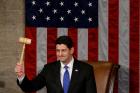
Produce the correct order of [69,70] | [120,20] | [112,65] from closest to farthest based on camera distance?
1. [69,70]
2. [112,65]
3. [120,20]

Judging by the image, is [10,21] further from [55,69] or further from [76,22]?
[55,69]

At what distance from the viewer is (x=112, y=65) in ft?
18.3

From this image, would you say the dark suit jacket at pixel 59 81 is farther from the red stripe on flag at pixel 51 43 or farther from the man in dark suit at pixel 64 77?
the red stripe on flag at pixel 51 43

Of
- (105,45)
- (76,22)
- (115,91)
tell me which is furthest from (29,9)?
(115,91)

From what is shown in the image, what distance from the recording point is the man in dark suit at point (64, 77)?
4.39 metres

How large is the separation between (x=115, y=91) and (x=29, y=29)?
4.79ft

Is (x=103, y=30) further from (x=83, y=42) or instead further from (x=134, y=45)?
(x=134, y=45)

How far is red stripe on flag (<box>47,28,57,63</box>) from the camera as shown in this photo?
19.9 feet

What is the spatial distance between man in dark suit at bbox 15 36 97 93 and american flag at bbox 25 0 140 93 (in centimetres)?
150

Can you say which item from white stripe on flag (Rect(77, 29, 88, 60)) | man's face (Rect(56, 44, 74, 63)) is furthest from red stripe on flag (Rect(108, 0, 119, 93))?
man's face (Rect(56, 44, 74, 63))

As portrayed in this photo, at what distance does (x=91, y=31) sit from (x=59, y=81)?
1.69 m

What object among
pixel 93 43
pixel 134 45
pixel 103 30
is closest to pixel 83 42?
pixel 93 43

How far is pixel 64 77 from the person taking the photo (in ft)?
14.7

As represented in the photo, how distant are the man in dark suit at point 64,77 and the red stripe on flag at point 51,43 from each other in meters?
1.50
